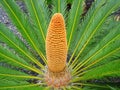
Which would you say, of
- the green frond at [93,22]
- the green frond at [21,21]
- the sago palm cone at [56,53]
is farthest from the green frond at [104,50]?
the green frond at [21,21]

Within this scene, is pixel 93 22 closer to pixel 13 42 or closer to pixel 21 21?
pixel 21 21

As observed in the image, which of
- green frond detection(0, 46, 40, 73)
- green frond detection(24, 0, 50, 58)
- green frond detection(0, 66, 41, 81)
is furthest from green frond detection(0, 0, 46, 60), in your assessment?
green frond detection(0, 66, 41, 81)

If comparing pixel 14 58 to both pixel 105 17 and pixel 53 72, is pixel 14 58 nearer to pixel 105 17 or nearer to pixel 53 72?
pixel 53 72

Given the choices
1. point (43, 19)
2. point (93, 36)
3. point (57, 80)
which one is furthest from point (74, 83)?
point (43, 19)

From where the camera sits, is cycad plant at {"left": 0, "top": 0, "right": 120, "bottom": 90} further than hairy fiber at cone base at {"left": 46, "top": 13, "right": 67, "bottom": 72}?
Yes

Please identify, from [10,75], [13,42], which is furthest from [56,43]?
[13,42]

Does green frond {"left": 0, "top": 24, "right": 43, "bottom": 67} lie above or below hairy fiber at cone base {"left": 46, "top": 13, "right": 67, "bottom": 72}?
above

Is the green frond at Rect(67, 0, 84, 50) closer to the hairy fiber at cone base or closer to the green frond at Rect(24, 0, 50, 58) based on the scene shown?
the green frond at Rect(24, 0, 50, 58)

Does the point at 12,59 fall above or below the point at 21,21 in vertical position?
below
